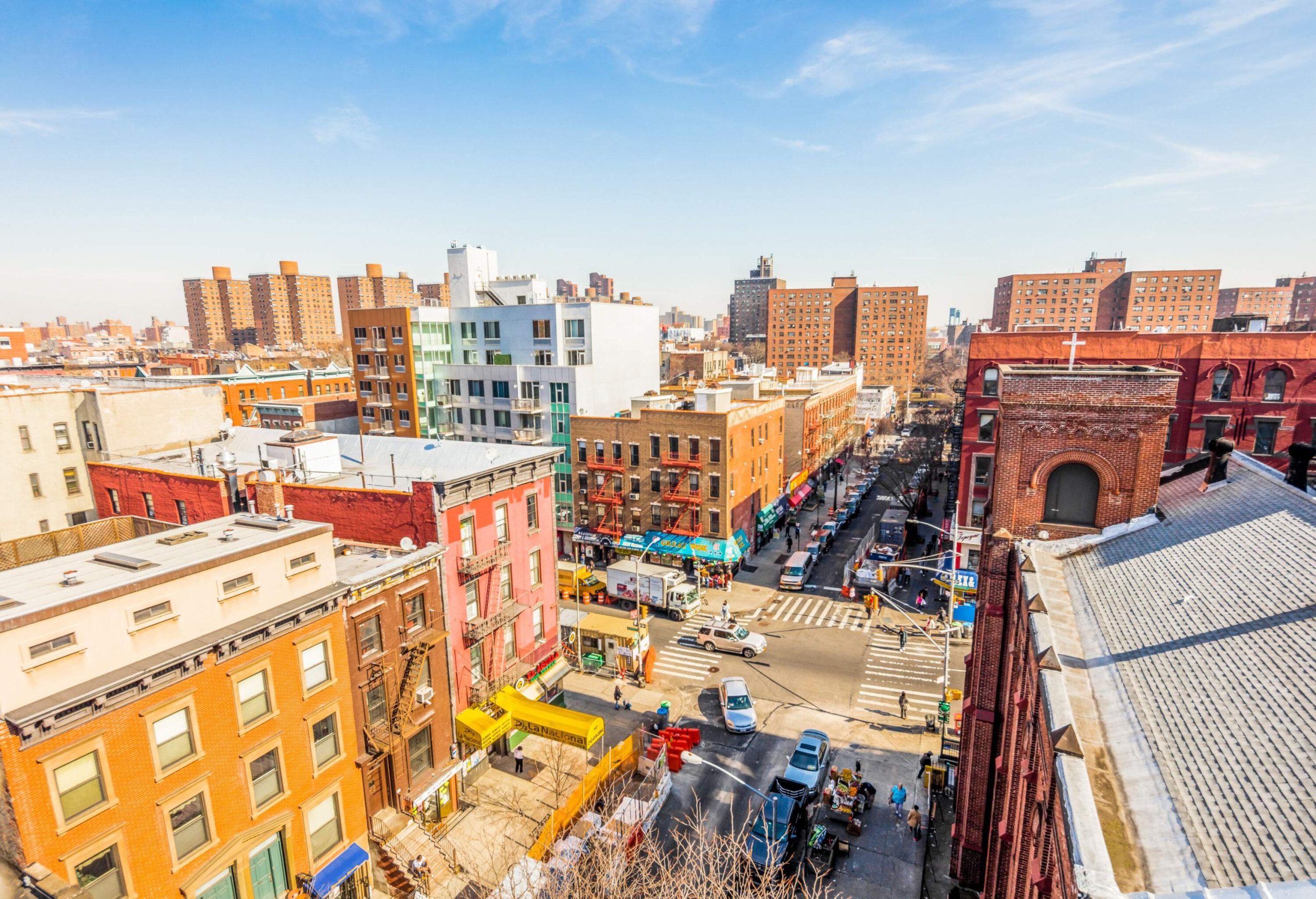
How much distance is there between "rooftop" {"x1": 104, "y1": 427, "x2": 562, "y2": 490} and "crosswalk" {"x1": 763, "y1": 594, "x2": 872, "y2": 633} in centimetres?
1968

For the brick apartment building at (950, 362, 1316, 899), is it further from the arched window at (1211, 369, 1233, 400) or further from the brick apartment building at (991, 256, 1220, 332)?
the brick apartment building at (991, 256, 1220, 332)

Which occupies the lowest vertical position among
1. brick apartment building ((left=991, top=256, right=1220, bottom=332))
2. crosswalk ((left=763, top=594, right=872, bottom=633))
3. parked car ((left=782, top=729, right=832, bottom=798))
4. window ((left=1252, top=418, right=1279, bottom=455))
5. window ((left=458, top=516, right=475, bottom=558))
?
crosswalk ((left=763, top=594, right=872, bottom=633))

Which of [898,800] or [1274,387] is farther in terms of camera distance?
[1274,387]

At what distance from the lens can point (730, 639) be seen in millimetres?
36844

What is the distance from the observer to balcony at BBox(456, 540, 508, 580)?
24.7m

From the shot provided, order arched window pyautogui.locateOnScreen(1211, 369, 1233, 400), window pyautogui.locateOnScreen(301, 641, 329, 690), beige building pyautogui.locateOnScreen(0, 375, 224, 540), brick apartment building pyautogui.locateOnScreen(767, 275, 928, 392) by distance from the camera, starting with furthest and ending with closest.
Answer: brick apartment building pyautogui.locateOnScreen(767, 275, 928, 392) < arched window pyautogui.locateOnScreen(1211, 369, 1233, 400) < beige building pyautogui.locateOnScreen(0, 375, 224, 540) < window pyautogui.locateOnScreen(301, 641, 329, 690)

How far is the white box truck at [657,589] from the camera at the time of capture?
134 feet

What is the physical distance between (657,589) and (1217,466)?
29.3m

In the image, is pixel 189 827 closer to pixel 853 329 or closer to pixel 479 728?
pixel 479 728

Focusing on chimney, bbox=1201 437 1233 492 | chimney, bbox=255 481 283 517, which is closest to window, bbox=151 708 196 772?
chimney, bbox=255 481 283 517

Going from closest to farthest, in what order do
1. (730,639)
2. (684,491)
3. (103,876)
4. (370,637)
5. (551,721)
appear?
(103,876), (370,637), (551,721), (730,639), (684,491)

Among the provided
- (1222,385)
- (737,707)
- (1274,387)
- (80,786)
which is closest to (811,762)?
(737,707)

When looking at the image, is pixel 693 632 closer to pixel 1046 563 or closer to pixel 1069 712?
pixel 1046 563

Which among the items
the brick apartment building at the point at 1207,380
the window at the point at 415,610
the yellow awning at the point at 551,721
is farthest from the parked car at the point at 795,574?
the window at the point at 415,610
